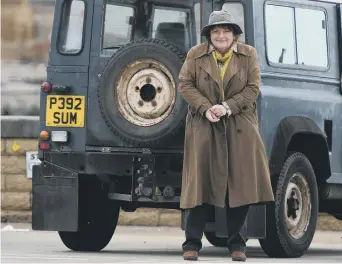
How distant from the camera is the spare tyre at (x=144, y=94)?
12.8 metres

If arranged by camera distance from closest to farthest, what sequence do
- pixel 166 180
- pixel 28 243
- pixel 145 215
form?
1. pixel 166 180
2. pixel 28 243
3. pixel 145 215

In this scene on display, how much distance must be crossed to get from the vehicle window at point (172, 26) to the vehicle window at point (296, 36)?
70cm

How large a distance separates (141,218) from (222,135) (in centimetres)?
Answer: 787

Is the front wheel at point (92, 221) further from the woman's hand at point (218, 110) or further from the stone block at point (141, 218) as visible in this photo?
the stone block at point (141, 218)

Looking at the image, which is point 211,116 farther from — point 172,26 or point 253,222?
point 172,26

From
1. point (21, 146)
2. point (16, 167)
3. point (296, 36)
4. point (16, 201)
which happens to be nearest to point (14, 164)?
point (16, 167)

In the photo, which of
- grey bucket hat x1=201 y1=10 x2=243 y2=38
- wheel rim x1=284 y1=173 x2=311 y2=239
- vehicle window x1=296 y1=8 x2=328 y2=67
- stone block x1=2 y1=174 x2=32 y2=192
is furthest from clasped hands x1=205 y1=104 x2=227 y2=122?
stone block x1=2 y1=174 x2=32 y2=192

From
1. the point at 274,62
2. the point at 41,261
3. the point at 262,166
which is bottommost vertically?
the point at 41,261

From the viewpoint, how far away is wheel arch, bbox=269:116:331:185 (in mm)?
13125

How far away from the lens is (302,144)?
13719 mm

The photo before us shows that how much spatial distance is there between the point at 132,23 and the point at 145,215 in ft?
21.1

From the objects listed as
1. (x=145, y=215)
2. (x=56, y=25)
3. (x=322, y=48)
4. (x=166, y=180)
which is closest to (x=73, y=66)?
(x=56, y=25)

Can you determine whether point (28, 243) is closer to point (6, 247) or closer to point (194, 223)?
point (6, 247)

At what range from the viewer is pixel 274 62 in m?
13.4
